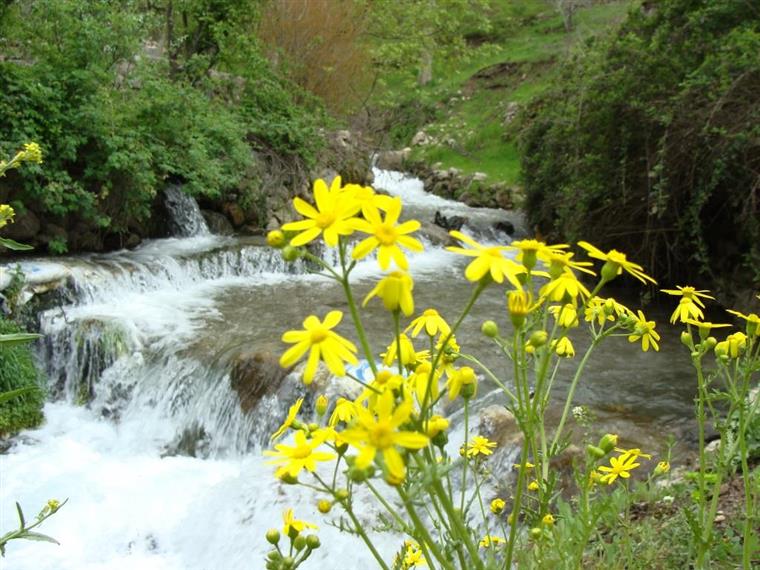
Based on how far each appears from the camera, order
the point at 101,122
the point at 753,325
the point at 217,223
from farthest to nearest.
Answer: the point at 217,223 < the point at 101,122 < the point at 753,325

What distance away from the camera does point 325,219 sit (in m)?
0.78

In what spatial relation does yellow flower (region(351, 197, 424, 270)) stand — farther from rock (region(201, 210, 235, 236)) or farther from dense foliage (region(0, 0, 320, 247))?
rock (region(201, 210, 235, 236))

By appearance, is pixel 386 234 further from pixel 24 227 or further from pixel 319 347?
pixel 24 227

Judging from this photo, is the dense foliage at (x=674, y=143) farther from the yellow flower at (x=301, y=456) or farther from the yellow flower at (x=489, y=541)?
the yellow flower at (x=301, y=456)

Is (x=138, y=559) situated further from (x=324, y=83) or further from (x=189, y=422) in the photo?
A: (x=324, y=83)

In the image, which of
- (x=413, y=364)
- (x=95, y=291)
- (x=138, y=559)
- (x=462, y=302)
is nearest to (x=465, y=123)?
(x=462, y=302)

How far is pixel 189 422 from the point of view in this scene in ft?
15.8

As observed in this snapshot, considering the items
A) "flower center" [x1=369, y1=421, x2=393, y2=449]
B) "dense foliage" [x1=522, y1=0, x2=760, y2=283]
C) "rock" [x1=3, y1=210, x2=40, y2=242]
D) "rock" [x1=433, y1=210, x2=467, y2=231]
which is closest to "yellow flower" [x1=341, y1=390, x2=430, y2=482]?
"flower center" [x1=369, y1=421, x2=393, y2=449]

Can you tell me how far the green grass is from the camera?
52.7ft

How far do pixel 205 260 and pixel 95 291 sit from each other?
54.9 inches

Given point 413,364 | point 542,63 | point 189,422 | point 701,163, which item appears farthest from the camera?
point 542,63

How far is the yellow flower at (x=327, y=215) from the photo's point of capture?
2.48ft

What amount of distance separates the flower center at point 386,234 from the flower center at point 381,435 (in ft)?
0.67

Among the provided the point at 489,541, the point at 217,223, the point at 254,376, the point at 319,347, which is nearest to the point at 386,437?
the point at 319,347
